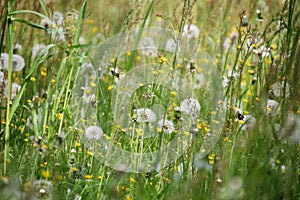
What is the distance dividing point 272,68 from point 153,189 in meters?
0.67

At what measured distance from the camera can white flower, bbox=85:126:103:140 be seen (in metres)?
2.48

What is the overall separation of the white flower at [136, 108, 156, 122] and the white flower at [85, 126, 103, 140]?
186mm

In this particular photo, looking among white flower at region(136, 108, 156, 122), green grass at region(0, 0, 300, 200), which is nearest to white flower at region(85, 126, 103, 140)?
green grass at region(0, 0, 300, 200)

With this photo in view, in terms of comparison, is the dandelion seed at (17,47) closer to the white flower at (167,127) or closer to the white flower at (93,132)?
the white flower at (93,132)

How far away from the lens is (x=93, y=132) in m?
2.50

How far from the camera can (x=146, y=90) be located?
9.05ft

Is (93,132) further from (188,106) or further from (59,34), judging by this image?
(59,34)

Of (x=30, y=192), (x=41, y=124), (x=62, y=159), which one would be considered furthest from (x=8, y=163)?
(x=30, y=192)

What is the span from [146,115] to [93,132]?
24 cm

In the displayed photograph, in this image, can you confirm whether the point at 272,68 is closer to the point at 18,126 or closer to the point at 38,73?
the point at 18,126

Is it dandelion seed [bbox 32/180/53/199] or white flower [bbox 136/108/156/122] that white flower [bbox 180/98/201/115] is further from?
dandelion seed [bbox 32/180/53/199]

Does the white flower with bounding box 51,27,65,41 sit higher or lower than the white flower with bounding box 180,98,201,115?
higher

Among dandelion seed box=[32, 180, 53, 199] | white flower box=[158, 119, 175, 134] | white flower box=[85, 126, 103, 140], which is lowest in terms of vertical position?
dandelion seed box=[32, 180, 53, 199]

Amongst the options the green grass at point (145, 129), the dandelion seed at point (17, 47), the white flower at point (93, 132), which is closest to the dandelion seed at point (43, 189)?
the green grass at point (145, 129)
